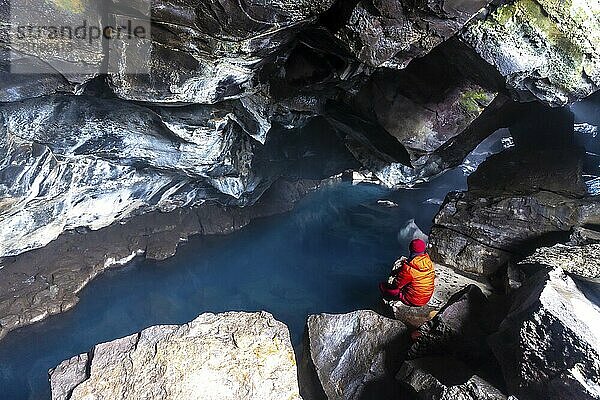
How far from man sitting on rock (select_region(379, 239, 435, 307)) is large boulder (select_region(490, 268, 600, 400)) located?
2.05 metres

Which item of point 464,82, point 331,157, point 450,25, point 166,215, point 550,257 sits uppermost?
point 450,25

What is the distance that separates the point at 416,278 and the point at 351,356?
1.65 metres

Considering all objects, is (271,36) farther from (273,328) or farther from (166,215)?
(166,215)

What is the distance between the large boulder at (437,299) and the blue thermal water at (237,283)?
168 cm

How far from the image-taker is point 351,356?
621 cm

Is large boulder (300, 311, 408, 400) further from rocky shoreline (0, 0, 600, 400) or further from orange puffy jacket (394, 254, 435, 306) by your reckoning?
orange puffy jacket (394, 254, 435, 306)

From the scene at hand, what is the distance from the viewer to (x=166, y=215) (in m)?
12.6

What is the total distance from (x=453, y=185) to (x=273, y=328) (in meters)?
16.1

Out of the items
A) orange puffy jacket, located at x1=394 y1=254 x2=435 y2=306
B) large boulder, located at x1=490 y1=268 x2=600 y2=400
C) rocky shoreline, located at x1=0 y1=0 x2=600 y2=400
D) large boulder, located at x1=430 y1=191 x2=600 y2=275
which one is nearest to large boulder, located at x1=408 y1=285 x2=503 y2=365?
rocky shoreline, located at x1=0 y1=0 x2=600 y2=400

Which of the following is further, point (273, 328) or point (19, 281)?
point (19, 281)

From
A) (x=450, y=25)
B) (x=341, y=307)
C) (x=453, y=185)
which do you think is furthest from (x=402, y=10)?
(x=453, y=185)

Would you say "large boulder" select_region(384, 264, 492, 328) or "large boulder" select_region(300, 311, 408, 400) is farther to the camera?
"large boulder" select_region(384, 264, 492, 328)

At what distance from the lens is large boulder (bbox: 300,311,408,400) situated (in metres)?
5.88

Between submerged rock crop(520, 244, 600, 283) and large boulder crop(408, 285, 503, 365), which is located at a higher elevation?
submerged rock crop(520, 244, 600, 283)
